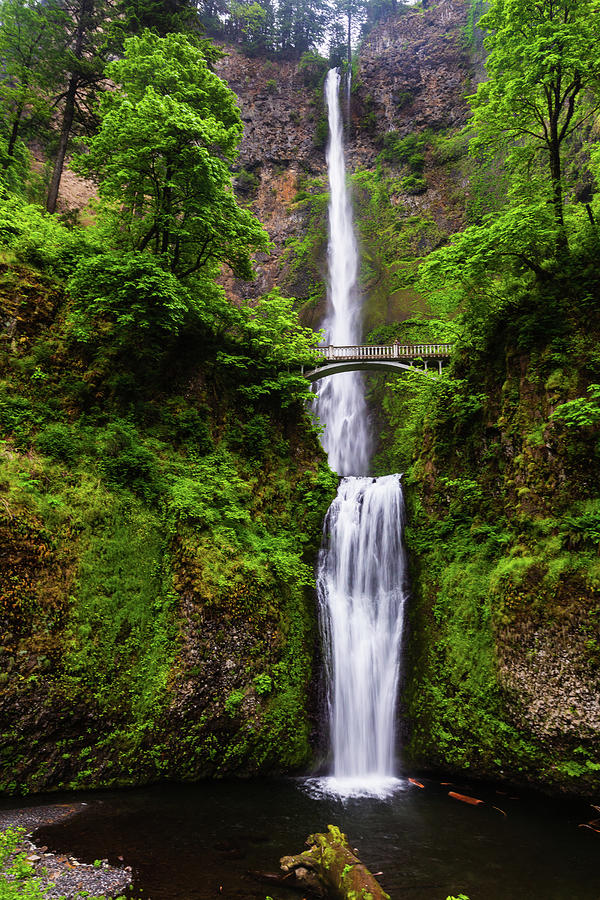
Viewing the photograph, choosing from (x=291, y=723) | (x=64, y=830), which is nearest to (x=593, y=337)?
(x=291, y=723)

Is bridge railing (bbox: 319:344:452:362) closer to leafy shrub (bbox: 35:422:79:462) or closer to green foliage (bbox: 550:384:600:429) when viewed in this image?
green foliage (bbox: 550:384:600:429)

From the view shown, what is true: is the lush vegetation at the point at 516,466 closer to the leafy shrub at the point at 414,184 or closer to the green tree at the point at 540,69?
the green tree at the point at 540,69

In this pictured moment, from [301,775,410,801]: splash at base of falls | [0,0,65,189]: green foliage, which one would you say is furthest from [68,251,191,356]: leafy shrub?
[301,775,410,801]: splash at base of falls

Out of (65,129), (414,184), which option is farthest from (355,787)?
(414,184)

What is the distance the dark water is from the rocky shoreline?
0.17m

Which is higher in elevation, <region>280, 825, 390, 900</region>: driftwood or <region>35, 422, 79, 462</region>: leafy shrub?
<region>35, 422, 79, 462</region>: leafy shrub

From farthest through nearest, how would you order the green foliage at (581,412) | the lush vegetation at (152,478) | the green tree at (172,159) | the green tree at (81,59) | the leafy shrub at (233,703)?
the green tree at (81,59)
the green tree at (172,159)
the leafy shrub at (233,703)
the lush vegetation at (152,478)
the green foliage at (581,412)

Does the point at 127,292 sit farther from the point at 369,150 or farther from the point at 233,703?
the point at 369,150

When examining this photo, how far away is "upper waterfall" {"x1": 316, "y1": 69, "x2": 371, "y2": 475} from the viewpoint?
74.3ft

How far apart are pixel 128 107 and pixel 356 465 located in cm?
1656

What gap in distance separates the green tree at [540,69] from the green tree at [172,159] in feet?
20.4

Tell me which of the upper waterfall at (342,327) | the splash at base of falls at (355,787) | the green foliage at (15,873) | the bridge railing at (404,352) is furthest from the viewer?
the upper waterfall at (342,327)

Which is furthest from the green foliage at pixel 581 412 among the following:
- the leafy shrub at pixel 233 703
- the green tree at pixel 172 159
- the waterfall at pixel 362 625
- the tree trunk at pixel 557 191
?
the green tree at pixel 172 159

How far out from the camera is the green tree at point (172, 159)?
932 centimetres
